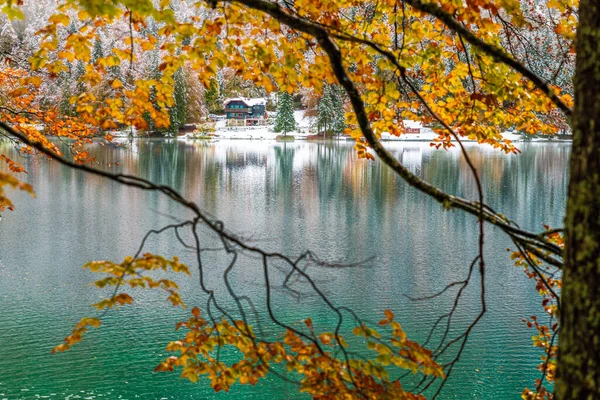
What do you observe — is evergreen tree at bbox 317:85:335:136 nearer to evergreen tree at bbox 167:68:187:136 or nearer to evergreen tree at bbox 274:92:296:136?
evergreen tree at bbox 274:92:296:136

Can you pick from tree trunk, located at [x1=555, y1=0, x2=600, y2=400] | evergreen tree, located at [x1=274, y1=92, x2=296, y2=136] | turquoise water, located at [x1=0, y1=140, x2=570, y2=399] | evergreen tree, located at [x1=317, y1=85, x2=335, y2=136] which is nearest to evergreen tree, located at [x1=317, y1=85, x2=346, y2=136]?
evergreen tree, located at [x1=317, y1=85, x2=335, y2=136]

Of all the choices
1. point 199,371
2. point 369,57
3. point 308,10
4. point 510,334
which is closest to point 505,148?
point 369,57

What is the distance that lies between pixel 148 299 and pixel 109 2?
10.7m

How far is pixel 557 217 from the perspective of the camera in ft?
70.6

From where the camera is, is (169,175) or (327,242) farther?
(169,175)

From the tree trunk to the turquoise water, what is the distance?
4.56 ft

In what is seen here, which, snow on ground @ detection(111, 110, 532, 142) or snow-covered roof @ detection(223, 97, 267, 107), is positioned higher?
snow-covered roof @ detection(223, 97, 267, 107)

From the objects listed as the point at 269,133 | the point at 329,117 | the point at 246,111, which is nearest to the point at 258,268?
the point at 329,117

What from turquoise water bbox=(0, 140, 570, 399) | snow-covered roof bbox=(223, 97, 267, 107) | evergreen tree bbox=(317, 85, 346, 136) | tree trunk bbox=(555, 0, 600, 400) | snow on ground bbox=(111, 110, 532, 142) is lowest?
turquoise water bbox=(0, 140, 570, 399)

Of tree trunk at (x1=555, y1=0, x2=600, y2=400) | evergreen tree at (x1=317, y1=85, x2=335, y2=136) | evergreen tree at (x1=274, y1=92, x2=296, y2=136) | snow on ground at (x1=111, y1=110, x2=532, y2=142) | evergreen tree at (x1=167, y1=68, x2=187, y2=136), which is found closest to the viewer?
tree trunk at (x1=555, y1=0, x2=600, y2=400)

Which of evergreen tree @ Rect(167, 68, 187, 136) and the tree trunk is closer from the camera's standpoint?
the tree trunk

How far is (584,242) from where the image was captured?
1881 millimetres

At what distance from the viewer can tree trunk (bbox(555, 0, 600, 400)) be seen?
6.09ft

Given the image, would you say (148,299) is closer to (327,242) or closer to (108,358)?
(108,358)
